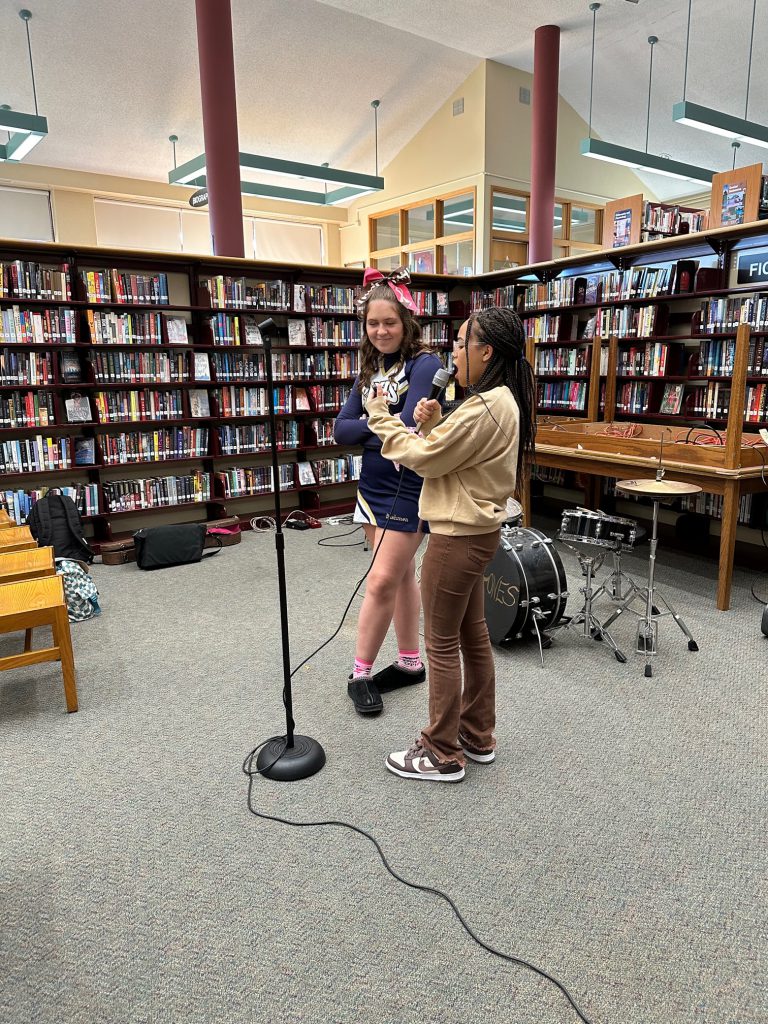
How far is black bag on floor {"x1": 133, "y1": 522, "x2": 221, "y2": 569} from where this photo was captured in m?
4.59

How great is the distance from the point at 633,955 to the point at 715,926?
0.24 metres

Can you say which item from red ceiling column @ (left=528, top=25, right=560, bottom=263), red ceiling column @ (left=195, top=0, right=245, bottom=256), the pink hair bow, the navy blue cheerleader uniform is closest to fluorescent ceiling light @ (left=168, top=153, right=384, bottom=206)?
red ceiling column @ (left=195, top=0, right=245, bottom=256)

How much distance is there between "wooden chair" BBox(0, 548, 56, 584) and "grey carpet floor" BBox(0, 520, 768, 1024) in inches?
17.7

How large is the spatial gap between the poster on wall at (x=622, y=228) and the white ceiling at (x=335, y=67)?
3.11 m

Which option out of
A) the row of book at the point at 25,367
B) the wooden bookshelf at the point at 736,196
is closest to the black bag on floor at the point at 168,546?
the row of book at the point at 25,367

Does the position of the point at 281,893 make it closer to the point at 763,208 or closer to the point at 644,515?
the point at 644,515

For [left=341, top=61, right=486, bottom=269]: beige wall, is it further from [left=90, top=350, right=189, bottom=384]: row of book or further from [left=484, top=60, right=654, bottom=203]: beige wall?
[left=90, top=350, right=189, bottom=384]: row of book

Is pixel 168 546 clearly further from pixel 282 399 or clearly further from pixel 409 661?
pixel 409 661

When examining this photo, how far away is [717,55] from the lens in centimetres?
777

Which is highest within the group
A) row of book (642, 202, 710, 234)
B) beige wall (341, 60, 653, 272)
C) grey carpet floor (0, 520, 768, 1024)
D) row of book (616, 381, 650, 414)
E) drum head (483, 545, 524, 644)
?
beige wall (341, 60, 653, 272)

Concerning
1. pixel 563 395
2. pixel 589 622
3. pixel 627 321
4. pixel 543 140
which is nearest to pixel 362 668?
pixel 589 622

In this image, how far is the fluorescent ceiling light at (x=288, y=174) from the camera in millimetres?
7430

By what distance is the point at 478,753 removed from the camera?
225 centimetres

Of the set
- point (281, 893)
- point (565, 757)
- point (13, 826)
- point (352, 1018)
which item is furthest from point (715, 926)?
point (13, 826)
